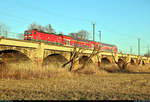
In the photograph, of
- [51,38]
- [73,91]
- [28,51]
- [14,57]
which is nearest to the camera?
[73,91]

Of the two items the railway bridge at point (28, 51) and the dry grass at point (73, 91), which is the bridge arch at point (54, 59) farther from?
the dry grass at point (73, 91)

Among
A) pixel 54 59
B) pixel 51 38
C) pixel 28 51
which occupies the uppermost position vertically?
pixel 51 38

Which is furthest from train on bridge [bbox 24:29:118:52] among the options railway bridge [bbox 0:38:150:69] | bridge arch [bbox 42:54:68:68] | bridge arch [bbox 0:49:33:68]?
Answer: bridge arch [bbox 0:49:33:68]

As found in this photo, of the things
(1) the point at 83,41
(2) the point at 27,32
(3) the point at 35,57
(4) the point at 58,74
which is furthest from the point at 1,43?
(1) the point at 83,41

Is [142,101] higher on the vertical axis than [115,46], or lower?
lower

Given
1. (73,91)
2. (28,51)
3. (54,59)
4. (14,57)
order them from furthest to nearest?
(54,59) → (14,57) → (28,51) → (73,91)

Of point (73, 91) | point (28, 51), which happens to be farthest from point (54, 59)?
point (73, 91)

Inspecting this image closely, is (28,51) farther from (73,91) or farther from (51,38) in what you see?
(73,91)

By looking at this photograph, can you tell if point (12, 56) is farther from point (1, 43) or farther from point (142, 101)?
point (142, 101)

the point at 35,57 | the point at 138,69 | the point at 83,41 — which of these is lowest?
the point at 138,69

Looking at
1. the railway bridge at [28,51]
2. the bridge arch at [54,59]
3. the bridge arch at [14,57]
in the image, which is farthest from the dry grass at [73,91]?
the bridge arch at [54,59]

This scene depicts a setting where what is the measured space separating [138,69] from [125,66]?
2.67m

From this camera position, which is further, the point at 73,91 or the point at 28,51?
the point at 28,51

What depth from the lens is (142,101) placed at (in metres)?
6.29
